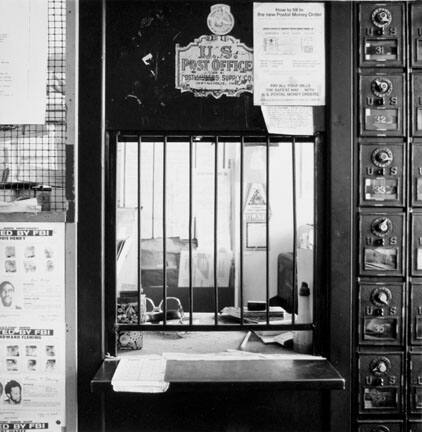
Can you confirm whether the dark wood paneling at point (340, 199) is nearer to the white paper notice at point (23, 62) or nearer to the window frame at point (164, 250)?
the window frame at point (164, 250)

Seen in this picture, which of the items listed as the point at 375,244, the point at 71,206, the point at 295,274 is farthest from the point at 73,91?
the point at 375,244

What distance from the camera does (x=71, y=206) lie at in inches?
65.6

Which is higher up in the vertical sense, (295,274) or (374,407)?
(295,274)

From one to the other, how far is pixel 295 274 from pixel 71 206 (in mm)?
860

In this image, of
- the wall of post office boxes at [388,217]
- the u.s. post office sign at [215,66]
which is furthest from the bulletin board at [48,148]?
the wall of post office boxes at [388,217]

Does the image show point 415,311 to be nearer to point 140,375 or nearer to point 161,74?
point 140,375

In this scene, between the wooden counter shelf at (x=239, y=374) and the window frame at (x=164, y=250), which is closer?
the wooden counter shelf at (x=239, y=374)

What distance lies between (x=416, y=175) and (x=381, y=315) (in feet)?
1.67

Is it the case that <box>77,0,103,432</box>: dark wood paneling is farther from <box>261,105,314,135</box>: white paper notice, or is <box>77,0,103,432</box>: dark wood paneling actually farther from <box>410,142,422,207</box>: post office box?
<box>410,142,422,207</box>: post office box

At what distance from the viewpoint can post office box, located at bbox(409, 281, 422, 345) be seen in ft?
5.49

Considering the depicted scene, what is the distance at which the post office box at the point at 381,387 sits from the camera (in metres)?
1.66

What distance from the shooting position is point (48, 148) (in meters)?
1.71

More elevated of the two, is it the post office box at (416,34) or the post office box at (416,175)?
the post office box at (416,34)

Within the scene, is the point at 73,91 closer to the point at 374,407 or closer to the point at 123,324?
the point at 123,324
